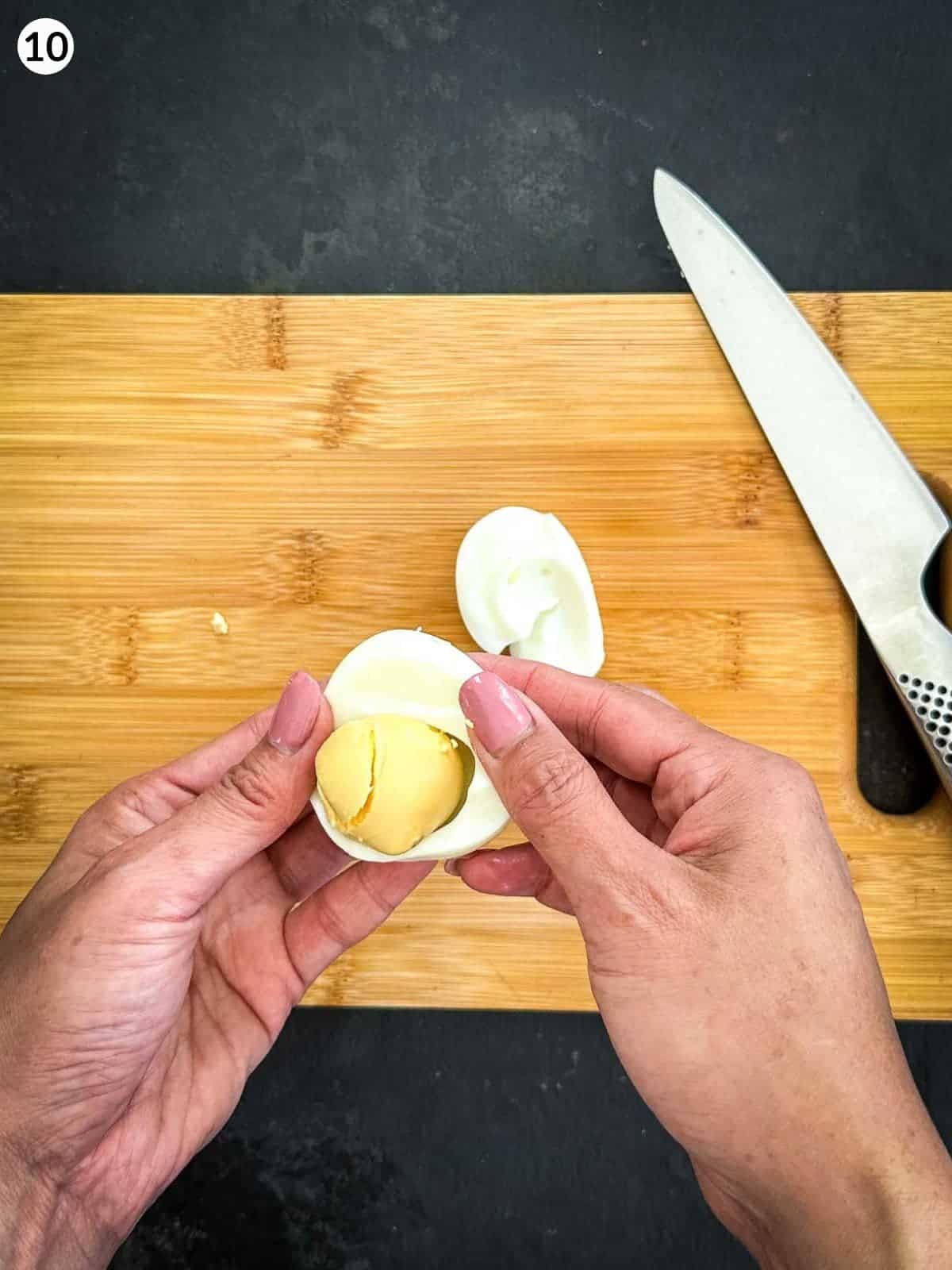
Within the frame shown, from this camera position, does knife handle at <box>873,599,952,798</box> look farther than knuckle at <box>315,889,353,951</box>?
Yes

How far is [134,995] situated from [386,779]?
1.30 feet

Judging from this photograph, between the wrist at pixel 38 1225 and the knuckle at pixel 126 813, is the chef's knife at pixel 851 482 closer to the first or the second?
the knuckle at pixel 126 813

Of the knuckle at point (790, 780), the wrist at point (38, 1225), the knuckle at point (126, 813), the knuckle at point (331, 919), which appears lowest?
the wrist at point (38, 1225)

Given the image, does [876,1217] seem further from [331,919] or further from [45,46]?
[45,46]

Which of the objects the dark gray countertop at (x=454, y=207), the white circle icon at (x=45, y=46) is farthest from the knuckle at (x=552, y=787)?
the white circle icon at (x=45, y=46)

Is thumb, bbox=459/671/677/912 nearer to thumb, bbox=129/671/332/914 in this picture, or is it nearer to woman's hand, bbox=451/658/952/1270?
woman's hand, bbox=451/658/952/1270

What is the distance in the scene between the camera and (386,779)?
3.53ft

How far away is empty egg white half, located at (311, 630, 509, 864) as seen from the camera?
45.5 inches

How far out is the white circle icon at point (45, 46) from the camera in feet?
6.04

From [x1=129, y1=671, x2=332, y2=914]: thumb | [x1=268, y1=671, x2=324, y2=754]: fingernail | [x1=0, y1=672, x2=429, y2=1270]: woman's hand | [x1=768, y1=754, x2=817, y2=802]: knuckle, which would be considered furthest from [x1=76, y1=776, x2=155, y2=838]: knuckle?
[x1=768, y1=754, x2=817, y2=802]: knuckle

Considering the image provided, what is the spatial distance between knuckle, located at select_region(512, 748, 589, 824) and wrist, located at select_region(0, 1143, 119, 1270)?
737 millimetres

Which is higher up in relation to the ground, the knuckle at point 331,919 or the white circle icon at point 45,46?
Answer: the white circle icon at point 45,46

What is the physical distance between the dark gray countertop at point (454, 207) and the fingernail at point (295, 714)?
843 millimetres

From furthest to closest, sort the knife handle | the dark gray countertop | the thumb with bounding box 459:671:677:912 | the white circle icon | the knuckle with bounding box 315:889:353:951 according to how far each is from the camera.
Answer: the white circle icon, the dark gray countertop, the knife handle, the knuckle with bounding box 315:889:353:951, the thumb with bounding box 459:671:677:912
